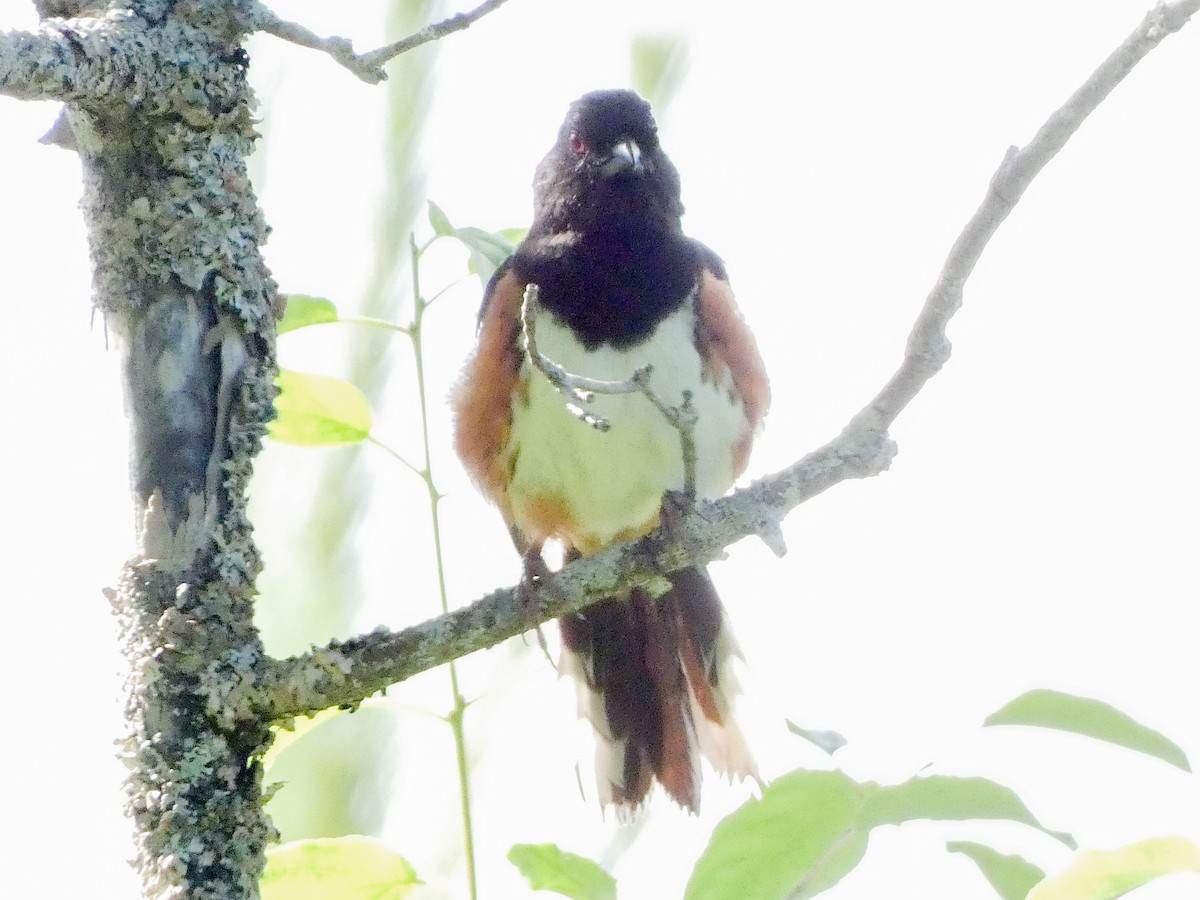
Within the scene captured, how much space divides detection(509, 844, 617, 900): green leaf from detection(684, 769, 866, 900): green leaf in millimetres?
104

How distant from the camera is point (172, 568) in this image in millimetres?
1319

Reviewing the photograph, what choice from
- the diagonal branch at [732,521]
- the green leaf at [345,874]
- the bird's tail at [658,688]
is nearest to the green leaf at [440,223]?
the diagonal branch at [732,521]

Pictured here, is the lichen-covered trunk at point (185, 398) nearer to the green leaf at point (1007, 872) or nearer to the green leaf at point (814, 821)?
the green leaf at point (814, 821)

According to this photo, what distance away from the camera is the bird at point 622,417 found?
2.36 meters

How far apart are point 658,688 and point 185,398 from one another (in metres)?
1.43

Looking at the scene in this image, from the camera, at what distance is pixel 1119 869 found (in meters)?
0.90

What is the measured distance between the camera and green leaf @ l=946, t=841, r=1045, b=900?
1.04 metres

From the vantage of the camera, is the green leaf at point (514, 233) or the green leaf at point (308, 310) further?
the green leaf at point (514, 233)

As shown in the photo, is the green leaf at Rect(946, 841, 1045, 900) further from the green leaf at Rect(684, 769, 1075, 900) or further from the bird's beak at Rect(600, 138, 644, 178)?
the bird's beak at Rect(600, 138, 644, 178)

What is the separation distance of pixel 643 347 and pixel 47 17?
1088 mm

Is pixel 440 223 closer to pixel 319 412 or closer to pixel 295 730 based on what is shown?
pixel 319 412

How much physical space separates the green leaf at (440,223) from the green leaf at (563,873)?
67 cm

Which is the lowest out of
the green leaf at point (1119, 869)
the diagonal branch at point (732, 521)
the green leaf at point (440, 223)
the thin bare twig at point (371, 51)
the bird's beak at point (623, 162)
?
the green leaf at point (1119, 869)

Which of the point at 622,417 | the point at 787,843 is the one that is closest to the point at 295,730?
the point at 787,843
